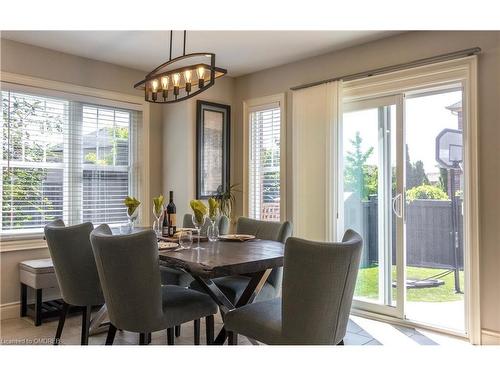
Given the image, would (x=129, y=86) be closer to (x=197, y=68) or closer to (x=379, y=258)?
(x=197, y=68)

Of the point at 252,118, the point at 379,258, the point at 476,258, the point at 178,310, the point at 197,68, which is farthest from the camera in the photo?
the point at 252,118

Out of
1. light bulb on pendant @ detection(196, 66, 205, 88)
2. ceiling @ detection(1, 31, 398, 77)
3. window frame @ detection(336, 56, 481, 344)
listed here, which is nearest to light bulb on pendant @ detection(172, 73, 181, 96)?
light bulb on pendant @ detection(196, 66, 205, 88)

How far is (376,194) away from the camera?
3783mm

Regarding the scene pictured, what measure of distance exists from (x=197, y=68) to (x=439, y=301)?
2905 mm

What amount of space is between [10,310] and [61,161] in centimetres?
149

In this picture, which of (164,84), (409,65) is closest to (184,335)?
(164,84)

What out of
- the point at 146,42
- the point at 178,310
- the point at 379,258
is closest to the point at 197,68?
the point at 146,42

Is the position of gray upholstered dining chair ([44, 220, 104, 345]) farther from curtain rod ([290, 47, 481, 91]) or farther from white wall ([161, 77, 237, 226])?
curtain rod ([290, 47, 481, 91])

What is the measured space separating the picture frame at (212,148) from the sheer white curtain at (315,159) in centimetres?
102

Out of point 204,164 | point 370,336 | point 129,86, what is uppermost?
point 129,86

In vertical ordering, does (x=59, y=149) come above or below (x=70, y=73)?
below

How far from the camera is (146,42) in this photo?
3.75m

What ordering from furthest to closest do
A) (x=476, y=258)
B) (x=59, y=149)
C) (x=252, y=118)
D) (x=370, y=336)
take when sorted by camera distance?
(x=252, y=118)
(x=59, y=149)
(x=370, y=336)
(x=476, y=258)

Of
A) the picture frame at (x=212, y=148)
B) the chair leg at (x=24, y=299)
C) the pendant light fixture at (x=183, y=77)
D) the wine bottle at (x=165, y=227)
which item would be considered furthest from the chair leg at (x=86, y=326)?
the picture frame at (x=212, y=148)
